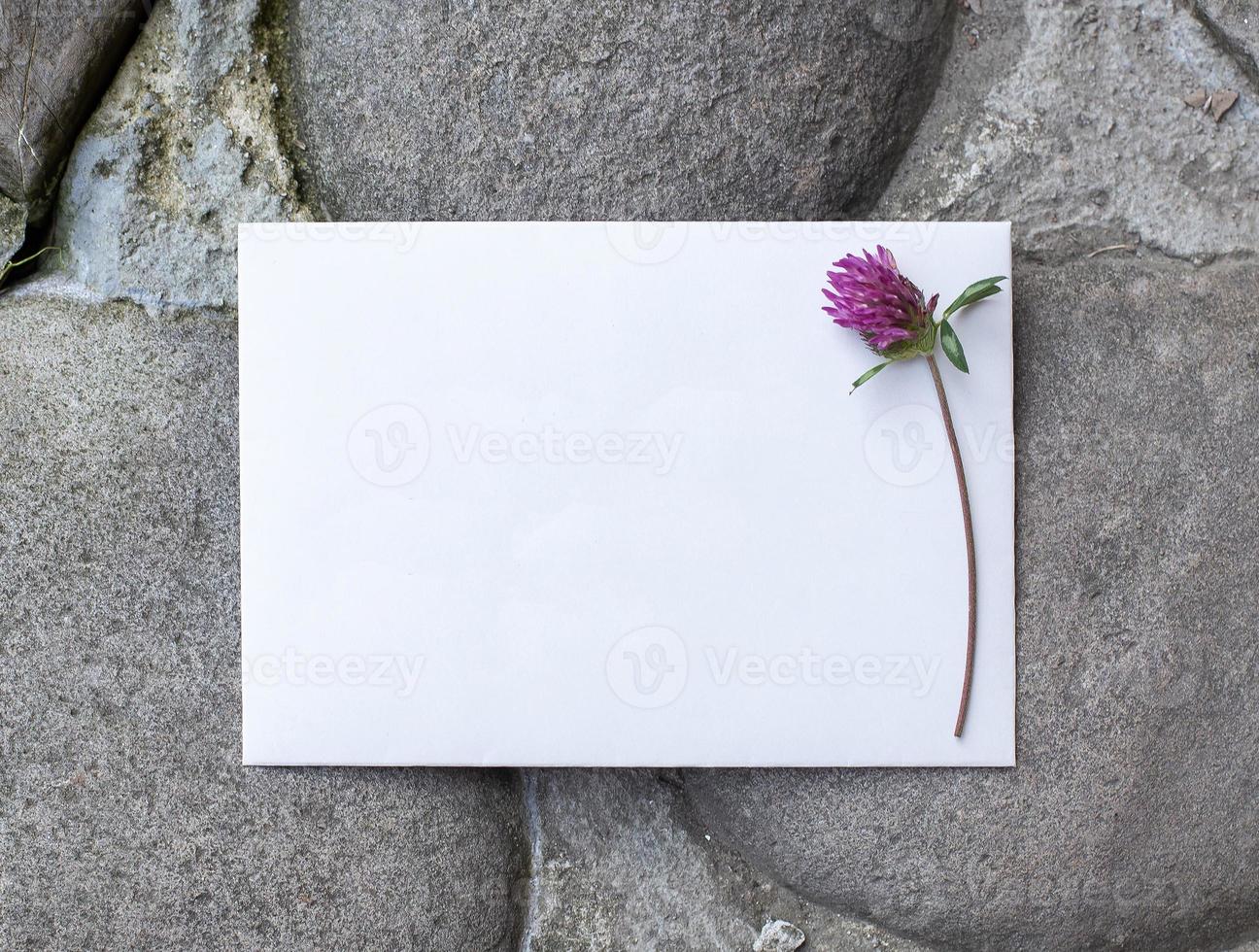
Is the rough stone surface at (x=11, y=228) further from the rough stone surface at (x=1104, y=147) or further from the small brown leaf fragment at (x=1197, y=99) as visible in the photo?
the small brown leaf fragment at (x=1197, y=99)

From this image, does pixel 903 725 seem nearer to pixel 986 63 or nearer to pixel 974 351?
pixel 974 351

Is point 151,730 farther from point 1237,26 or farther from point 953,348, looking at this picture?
point 1237,26

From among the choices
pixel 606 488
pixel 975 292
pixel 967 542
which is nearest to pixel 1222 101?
pixel 975 292

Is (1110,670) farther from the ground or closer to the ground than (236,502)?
closer to the ground

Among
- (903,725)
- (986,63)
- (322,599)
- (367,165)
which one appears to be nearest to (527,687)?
(322,599)

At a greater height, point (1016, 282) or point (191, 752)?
point (1016, 282)

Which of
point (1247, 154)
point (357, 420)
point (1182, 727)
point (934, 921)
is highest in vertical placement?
point (1247, 154)

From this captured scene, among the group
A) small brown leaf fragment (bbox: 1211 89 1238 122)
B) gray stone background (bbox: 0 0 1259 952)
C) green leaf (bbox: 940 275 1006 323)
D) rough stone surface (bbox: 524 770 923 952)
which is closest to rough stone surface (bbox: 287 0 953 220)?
gray stone background (bbox: 0 0 1259 952)
